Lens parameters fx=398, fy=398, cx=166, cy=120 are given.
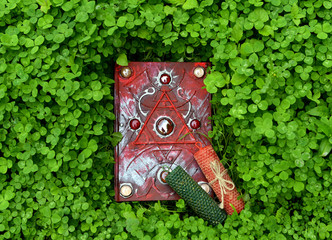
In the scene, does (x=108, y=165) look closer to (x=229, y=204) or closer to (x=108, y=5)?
(x=229, y=204)

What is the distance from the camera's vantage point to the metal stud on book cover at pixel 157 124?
3.12 m

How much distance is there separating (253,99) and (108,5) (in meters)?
1.21

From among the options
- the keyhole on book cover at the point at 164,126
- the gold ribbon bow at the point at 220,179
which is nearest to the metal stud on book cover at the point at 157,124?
the keyhole on book cover at the point at 164,126

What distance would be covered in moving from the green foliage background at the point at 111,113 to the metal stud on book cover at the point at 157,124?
0.20 metres

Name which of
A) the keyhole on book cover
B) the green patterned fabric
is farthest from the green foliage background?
the keyhole on book cover

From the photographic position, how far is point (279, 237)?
9.39 feet

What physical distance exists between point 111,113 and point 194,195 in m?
0.88

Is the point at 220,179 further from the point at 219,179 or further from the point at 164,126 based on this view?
the point at 164,126

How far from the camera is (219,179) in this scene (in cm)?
307

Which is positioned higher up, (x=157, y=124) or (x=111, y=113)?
(x=111, y=113)

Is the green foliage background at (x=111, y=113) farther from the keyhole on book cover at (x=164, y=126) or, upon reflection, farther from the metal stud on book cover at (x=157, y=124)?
the keyhole on book cover at (x=164, y=126)

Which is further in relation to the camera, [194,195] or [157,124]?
[157,124]

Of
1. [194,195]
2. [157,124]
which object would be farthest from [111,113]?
[194,195]

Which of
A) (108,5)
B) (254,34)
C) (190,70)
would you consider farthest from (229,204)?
(108,5)
